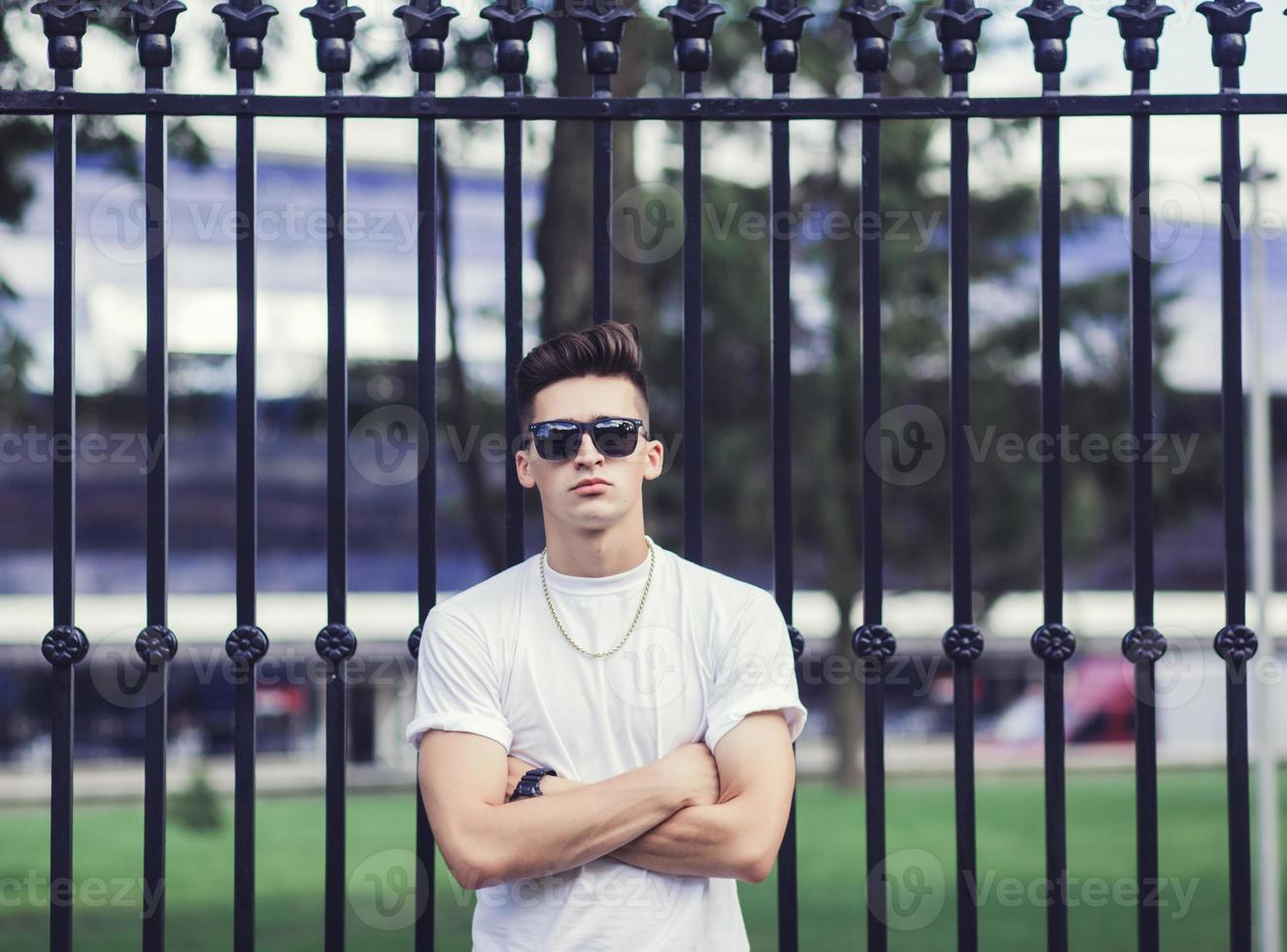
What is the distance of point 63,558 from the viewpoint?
366 centimetres

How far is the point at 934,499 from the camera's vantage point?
2355cm

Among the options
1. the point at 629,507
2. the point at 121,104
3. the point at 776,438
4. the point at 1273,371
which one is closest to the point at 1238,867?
the point at 776,438

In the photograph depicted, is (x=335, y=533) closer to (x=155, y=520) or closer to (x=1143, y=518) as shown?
(x=155, y=520)

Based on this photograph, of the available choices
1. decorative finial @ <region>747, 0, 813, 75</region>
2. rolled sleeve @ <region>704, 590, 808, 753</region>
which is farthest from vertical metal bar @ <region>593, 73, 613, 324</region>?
rolled sleeve @ <region>704, 590, 808, 753</region>

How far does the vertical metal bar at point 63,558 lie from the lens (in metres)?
3.61

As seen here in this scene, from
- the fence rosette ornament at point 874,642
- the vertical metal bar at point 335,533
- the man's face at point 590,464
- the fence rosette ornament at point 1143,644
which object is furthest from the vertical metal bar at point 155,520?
the fence rosette ornament at point 1143,644

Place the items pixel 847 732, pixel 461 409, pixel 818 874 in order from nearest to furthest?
pixel 461 409 < pixel 818 874 < pixel 847 732

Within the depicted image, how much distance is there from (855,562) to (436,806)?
65.8 feet

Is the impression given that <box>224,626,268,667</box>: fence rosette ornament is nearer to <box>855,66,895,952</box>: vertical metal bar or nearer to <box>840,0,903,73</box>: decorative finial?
<box>855,66,895,952</box>: vertical metal bar

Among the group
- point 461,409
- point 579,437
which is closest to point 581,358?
point 579,437

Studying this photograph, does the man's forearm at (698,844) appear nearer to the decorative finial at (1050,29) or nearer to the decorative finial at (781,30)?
the decorative finial at (781,30)

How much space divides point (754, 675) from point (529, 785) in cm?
54

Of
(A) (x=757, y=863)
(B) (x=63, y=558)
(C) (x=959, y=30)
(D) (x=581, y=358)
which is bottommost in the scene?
(A) (x=757, y=863)

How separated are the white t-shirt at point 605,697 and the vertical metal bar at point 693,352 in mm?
294
